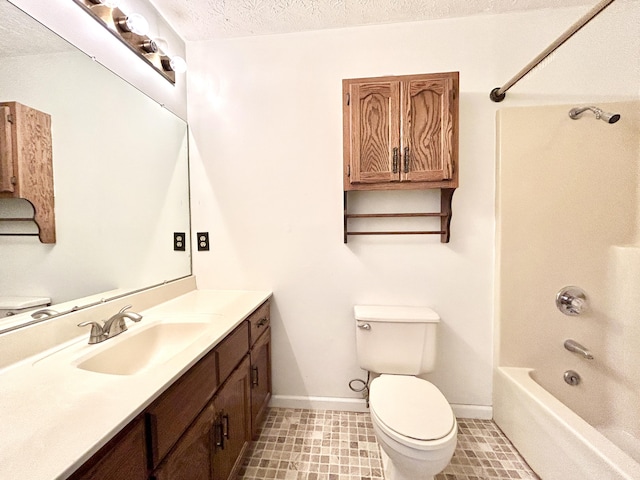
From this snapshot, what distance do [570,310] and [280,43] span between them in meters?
2.30

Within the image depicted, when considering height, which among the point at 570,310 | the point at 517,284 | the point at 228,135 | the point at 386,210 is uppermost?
the point at 228,135

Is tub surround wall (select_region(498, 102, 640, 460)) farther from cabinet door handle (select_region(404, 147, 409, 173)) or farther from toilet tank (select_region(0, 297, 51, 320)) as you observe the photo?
toilet tank (select_region(0, 297, 51, 320))

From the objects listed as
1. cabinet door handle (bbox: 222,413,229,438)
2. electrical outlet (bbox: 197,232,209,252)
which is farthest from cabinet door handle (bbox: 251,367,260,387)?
electrical outlet (bbox: 197,232,209,252)

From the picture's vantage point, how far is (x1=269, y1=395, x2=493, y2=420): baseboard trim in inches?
62.8

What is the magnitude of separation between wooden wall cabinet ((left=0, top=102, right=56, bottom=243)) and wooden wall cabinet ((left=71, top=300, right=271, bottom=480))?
0.75m

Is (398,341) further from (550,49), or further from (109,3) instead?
(109,3)

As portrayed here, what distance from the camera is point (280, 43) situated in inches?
63.7

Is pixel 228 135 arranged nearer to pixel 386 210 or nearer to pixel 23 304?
pixel 386 210

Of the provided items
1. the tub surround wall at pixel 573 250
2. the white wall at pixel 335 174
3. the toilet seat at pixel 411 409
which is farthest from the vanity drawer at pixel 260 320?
the tub surround wall at pixel 573 250

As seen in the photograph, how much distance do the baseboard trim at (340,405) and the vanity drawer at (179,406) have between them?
0.90 metres

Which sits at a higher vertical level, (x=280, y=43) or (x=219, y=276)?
(x=280, y=43)

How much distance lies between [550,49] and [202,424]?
2.04 m

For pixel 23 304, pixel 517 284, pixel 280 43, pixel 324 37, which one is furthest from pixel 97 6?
pixel 517 284

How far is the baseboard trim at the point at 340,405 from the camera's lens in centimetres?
160
